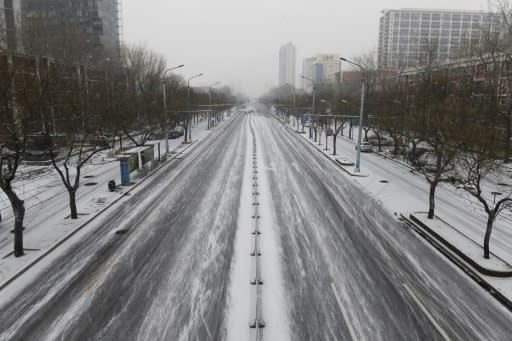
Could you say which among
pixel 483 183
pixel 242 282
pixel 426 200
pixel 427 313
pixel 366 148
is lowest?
pixel 427 313

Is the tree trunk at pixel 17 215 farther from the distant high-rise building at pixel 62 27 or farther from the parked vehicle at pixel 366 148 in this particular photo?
the parked vehicle at pixel 366 148

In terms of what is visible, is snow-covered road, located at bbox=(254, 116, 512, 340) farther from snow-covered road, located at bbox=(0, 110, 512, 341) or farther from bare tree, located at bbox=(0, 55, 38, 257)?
bare tree, located at bbox=(0, 55, 38, 257)

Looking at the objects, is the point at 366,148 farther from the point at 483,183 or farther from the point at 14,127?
the point at 14,127

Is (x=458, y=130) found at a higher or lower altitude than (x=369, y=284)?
higher

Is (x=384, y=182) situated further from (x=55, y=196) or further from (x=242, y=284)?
(x=55, y=196)

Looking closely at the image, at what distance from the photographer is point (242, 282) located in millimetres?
10484

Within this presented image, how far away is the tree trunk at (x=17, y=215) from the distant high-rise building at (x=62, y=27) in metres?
27.3

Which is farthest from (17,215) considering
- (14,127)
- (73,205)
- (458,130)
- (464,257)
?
(458,130)

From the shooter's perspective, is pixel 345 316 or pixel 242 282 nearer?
pixel 345 316

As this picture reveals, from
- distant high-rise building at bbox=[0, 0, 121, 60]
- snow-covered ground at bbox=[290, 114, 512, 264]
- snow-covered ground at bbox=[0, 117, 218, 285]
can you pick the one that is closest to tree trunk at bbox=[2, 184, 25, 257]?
snow-covered ground at bbox=[0, 117, 218, 285]

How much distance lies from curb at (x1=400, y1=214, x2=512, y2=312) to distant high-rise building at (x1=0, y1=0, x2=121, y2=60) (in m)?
36.8

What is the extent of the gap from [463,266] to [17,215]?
15.2m

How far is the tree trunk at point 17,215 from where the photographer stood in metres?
11.4

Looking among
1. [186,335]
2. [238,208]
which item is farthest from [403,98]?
[186,335]
